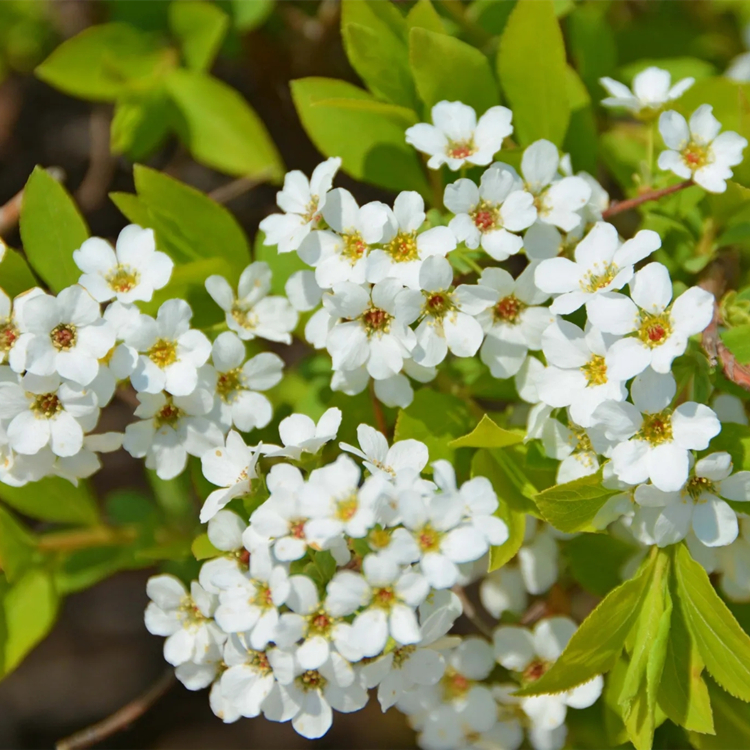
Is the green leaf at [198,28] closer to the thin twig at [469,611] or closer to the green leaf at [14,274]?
the green leaf at [14,274]

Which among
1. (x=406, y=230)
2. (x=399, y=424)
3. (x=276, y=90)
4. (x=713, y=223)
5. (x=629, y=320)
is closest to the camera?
(x=629, y=320)

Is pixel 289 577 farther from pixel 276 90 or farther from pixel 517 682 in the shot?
pixel 276 90

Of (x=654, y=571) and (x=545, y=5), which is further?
(x=545, y=5)

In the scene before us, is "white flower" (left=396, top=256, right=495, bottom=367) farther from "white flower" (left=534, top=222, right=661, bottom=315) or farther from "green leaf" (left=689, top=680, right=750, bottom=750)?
"green leaf" (left=689, top=680, right=750, bottom=750)

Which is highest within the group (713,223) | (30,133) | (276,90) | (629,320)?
(629,320)

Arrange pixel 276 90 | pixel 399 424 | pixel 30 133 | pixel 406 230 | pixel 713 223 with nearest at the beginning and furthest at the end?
pixel 406 230 < pixel 399 424 < pixel 713 223 < pixel 276 90 < pixel 30 133

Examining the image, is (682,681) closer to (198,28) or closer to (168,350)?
(168,350)

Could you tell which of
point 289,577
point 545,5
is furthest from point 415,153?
point 289,577
